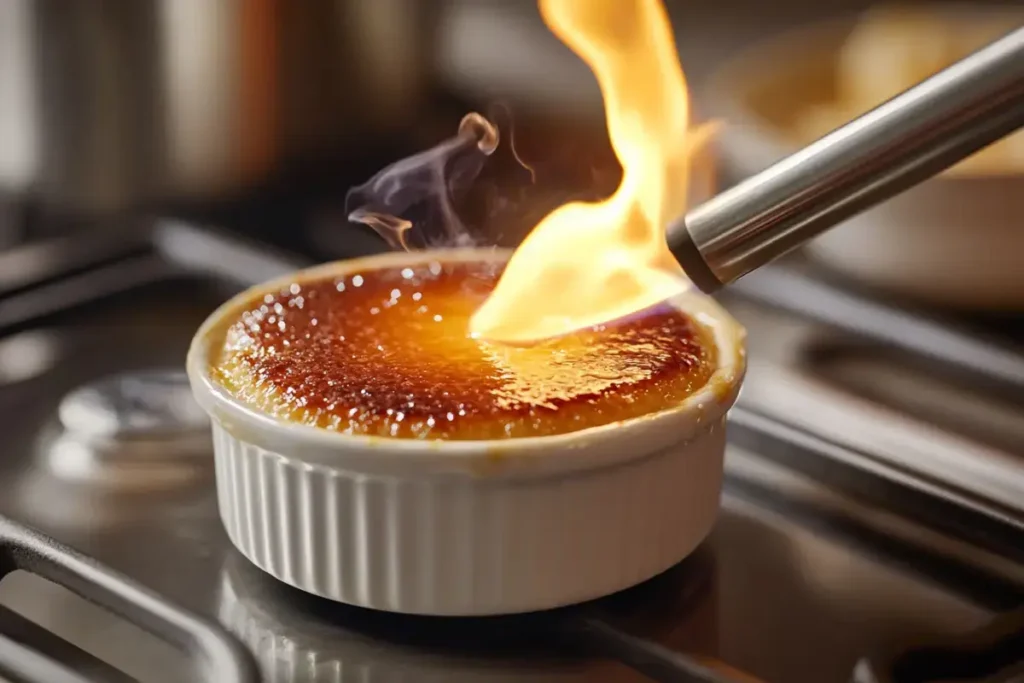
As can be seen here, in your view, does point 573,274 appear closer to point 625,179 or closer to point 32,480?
point 625,179

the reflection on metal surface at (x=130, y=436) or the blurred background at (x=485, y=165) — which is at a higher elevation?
the blurred background at (x=485, y=165)

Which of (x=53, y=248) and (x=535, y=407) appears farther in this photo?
(x=53, y=248)

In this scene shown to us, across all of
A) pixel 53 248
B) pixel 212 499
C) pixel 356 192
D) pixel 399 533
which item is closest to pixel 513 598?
pixel 399 533

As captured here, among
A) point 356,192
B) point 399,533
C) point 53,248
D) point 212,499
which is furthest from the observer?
point 53,248

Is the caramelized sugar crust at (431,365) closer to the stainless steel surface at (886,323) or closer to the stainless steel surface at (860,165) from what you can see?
the stainless steel surface at (860,165)

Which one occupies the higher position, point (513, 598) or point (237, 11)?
point (237, 11)

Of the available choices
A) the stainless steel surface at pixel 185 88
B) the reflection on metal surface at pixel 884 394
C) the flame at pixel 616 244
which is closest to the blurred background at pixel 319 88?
the stainless steel surface at pixel 185 88

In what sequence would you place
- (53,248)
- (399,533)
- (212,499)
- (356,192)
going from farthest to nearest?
1. (53,248)
2. (356,192)
3. (212,499)
4. (399,533)
